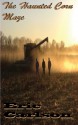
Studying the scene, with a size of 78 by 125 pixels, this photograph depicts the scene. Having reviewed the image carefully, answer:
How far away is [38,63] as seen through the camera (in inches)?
126

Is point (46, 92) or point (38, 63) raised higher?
point (38, 63)

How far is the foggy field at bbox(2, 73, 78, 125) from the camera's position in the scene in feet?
10.4

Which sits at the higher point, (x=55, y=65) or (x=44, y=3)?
(x=44, y=3)

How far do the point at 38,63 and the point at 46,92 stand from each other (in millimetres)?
195

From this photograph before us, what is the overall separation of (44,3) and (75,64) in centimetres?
44

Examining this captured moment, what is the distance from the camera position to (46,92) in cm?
320

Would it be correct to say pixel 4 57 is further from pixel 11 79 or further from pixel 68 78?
pixel 68 78

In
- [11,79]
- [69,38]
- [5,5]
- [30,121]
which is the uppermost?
[5,5]

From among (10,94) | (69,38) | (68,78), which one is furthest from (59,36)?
(10,94)

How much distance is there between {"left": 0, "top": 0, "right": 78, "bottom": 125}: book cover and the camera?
10.4ft

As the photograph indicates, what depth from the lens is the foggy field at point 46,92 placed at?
10.4 feet

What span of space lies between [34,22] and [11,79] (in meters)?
0.40

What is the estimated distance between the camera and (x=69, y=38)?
317 cm

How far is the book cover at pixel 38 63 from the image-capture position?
10.4ft
